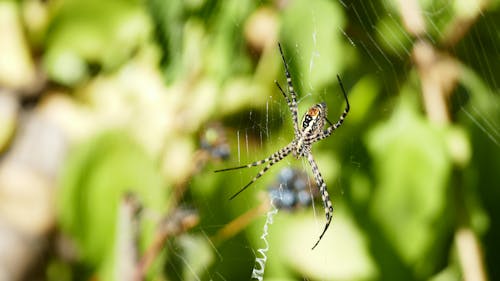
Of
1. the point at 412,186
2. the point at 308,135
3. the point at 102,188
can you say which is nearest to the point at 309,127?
the point at 308,135

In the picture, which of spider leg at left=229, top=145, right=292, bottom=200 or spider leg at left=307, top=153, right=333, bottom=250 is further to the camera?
spider leg at left=229, top=145, right=292, bottom=200

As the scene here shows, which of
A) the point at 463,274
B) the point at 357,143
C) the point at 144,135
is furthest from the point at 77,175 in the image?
the point at 463,274

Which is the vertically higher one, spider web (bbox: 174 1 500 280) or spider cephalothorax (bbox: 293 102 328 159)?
spider web (bbox: 174 1 500 280)

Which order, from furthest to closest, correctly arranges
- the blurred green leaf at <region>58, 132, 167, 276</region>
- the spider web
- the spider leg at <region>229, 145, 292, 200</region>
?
the blurred green leaf at <region>58, 132, 167, 276</region>, the spider leg at <region>229, 145, 292, 200</region>, the spider web

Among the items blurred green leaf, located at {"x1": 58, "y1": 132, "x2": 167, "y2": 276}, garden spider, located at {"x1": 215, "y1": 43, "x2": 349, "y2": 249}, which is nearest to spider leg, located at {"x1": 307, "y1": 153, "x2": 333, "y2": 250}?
garden spider, located at {"x1": 215, "y1": 43, "x2": 349, "y2": 249}

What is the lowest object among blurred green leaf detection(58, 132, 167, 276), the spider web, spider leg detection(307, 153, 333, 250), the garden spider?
blurred green leaf detection(58, 132, 167, 276)

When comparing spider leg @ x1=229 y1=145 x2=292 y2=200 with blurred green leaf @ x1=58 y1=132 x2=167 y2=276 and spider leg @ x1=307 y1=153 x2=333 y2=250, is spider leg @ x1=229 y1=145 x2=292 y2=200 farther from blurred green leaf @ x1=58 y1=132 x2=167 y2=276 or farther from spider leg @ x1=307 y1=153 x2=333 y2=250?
blurred green leaf @ x1=58 y1=132 x2=167 y2=276
